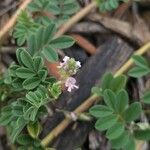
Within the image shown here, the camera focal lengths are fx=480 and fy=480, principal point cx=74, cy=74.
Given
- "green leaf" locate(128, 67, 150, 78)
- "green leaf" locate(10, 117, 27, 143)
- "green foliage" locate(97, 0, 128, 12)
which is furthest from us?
"green foliage" locate(97, 0, 128, 12)

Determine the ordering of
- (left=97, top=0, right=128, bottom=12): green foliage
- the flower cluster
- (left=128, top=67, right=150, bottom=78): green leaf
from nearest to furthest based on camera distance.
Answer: the flower cluster
(left=128, top=67, right=150, bottom=78): green leaf
(left=97, top=0, right=128, bottom=12): green foliage

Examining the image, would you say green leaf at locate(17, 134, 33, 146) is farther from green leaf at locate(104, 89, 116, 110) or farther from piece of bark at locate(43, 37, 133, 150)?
green leaf at locate(104, 89, 116, 110)

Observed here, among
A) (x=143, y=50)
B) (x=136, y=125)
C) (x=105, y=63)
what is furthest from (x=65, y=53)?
(x=136, y=125)

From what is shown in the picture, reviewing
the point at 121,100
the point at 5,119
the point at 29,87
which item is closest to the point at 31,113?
the point at 29,87

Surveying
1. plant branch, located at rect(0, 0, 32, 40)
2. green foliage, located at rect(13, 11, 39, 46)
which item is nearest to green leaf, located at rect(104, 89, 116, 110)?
green foliage, located at rect(13, 11, 39, 46)

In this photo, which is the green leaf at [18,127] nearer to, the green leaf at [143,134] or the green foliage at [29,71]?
the green foliage at [29,71]

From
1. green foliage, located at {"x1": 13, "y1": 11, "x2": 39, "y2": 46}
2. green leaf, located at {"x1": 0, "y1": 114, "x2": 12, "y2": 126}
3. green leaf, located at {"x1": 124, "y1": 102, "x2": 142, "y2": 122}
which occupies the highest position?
green foliage, located at {"x1": 13, "y1": 11, "x2": 39, "y2": 46}
